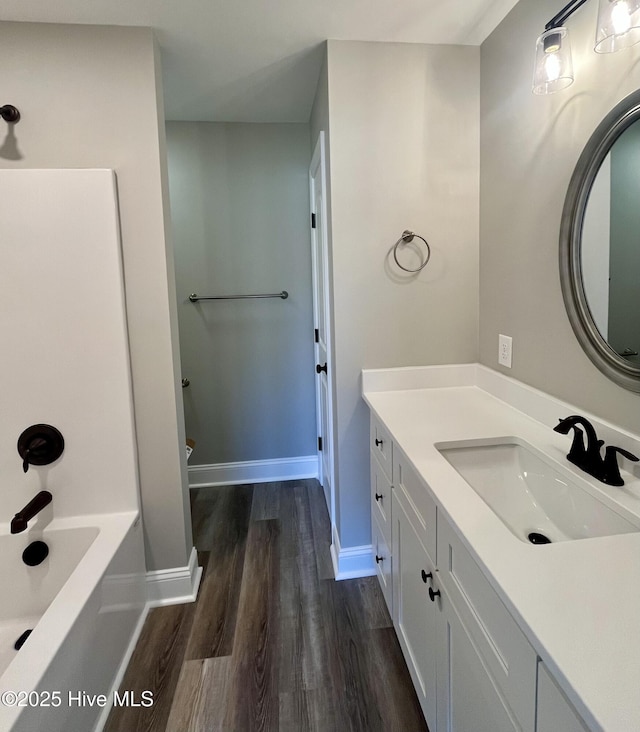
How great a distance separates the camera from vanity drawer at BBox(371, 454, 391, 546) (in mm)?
1601

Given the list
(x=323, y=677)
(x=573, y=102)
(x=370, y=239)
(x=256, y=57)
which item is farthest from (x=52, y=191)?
(x=323, y=677)

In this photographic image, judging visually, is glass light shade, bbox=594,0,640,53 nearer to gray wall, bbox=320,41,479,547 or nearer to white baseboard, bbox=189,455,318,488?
gray wall, bbox=320,41,479,547

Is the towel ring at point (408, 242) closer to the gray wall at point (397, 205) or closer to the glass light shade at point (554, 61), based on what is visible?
the gray wall at point (397, 205)

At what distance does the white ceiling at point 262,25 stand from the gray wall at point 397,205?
0.09 metres

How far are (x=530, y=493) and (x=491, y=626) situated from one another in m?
0.56

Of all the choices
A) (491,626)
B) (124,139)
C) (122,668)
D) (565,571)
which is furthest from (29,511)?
(565,571)

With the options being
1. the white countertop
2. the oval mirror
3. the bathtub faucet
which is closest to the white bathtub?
the bathtub faucet

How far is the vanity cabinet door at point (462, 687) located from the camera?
0.80 meters

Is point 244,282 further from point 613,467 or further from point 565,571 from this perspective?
point 565,571

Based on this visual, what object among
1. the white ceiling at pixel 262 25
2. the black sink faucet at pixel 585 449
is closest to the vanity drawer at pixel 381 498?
the black sink faucet at pixel 585 449

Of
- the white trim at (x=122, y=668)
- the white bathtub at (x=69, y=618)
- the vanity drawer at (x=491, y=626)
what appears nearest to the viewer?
the vanity drawer at (x=491, y=626)

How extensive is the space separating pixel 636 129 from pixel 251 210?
2.16m

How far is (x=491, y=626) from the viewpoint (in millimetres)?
801

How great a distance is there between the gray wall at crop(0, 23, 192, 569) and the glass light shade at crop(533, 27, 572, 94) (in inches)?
54.5
